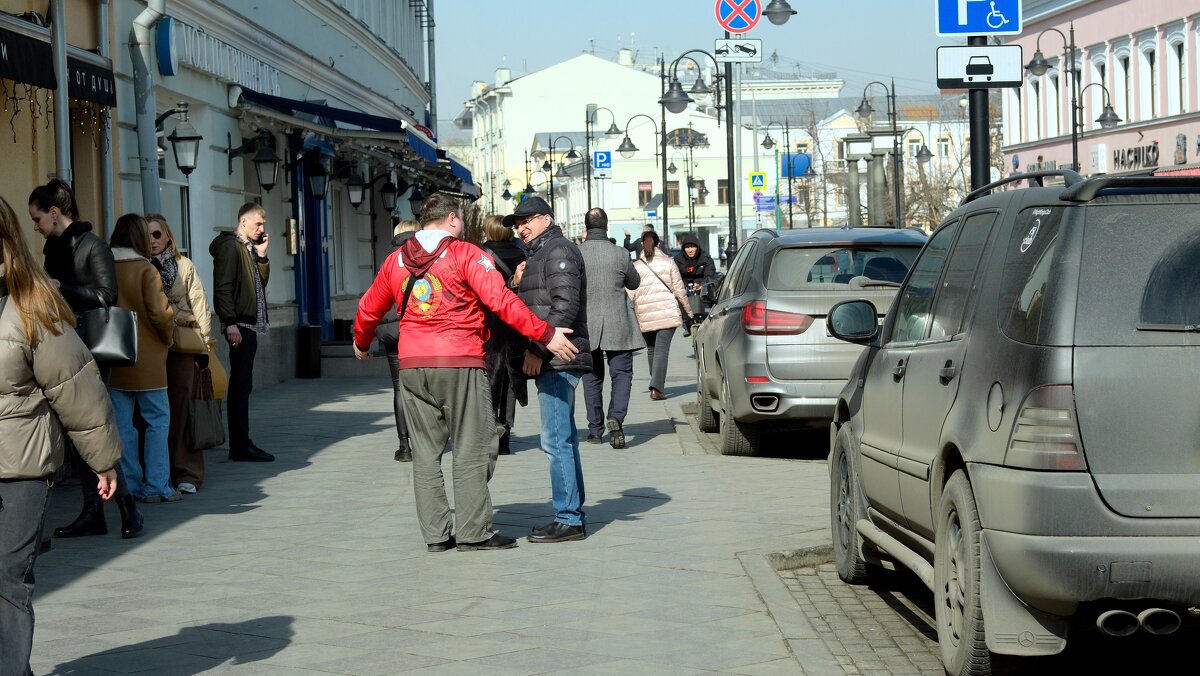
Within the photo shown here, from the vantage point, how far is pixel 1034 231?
5.45m

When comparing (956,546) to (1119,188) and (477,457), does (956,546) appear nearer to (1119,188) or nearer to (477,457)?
(1119,188)

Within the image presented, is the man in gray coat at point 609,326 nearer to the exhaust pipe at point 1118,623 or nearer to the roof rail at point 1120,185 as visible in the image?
the roof rail at point 1120,185

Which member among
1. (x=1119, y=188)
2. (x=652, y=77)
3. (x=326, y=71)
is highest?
(x=652, y=77)

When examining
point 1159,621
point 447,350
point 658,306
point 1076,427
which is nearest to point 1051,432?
point 1076,427

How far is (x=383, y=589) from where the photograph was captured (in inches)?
304

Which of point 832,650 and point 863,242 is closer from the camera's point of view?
point 832,650

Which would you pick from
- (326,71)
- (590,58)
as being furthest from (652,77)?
(326,71)

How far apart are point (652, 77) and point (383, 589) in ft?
382

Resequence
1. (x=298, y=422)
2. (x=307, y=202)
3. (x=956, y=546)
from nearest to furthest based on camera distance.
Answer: (x=956, y=546)
(x=298, y=422)
(x=307, y=202)

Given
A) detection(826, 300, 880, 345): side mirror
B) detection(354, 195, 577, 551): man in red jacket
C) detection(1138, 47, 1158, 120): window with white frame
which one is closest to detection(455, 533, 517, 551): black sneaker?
detection(354, 195, 577, 551): man in red jacket

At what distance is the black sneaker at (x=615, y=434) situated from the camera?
1374 cm

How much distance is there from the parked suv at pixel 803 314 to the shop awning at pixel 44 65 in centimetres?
539

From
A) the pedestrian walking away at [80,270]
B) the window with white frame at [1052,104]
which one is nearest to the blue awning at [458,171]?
the pedestrian walking away at [80,270]

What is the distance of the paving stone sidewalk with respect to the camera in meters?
6.39
